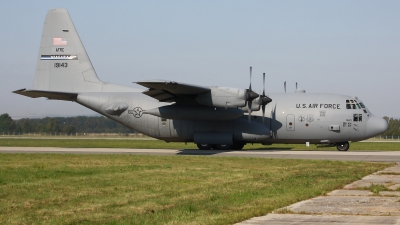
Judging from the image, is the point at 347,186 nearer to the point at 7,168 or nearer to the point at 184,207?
the point at 184,207

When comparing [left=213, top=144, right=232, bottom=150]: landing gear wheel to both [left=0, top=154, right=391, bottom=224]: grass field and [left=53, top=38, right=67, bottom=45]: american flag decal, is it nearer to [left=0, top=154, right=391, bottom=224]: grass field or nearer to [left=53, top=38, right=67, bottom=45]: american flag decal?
[left=0, top=154, right=391, bottom=224]: grass field

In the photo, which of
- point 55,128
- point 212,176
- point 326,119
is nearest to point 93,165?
point 212,176

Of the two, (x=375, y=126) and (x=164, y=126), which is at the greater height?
(x=375, y=126)

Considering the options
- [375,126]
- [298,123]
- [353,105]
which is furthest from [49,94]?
[375,126]

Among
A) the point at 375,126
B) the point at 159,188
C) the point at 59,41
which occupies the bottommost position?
the point at 159,188

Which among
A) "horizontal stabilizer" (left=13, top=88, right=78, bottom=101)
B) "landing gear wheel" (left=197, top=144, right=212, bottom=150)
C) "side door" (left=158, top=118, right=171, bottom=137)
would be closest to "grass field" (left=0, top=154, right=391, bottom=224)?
"landing gear wheel" (left=197, top=144, right=212, bottom=150)

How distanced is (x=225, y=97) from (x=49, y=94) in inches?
453

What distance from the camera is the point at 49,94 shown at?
3453 cm

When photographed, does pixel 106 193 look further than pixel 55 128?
No

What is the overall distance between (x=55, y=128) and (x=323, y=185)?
83.5 metres

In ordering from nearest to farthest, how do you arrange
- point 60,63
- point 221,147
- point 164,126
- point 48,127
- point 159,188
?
point 159,188
point 221,147
point 164,126
point 60,63
point 48,127

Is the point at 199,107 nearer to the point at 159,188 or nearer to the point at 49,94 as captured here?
the point at 49,94

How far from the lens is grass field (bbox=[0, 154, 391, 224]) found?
11.2 metres

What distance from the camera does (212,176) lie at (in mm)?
19141
